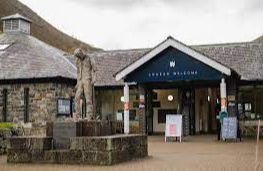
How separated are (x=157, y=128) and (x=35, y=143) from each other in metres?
15.7

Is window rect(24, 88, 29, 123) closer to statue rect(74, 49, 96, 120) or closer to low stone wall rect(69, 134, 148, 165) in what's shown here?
statue rect(74, 49, 96, 120)

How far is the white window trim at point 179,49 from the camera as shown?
74.3 feet

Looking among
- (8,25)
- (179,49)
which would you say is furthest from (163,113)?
(8,25)

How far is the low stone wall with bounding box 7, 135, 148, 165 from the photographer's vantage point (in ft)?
43.3

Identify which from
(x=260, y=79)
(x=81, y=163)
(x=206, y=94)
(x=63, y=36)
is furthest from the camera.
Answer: (x=63, y=36)

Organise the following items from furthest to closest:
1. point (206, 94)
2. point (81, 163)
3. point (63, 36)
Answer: point (63, 36)
point (206, 94)
point (81, 163)

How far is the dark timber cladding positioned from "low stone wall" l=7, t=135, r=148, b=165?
922 cm

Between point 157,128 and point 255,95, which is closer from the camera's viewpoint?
point 255,95

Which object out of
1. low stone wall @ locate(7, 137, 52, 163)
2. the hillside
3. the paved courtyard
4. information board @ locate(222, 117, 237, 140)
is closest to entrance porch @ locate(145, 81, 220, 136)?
information board @ locate(222, 117, 237, 140)

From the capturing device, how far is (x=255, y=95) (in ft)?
87.0

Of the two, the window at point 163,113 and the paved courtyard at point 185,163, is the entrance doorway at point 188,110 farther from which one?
the paved courtyard at point 185,163

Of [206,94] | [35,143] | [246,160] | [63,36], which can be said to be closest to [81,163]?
[35,143]

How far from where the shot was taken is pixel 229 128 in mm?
21844

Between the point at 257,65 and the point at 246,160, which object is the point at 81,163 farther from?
the point at 257,65
